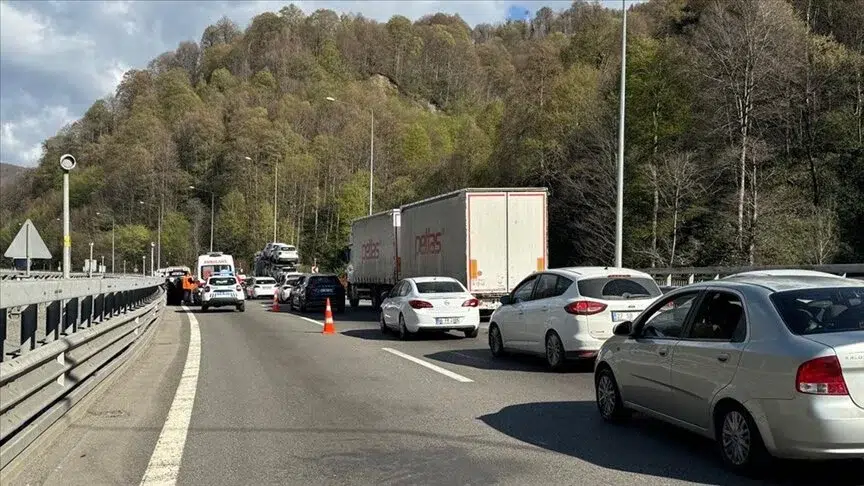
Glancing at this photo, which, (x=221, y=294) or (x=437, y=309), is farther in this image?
(x=221, y=294)

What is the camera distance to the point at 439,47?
12681 cm

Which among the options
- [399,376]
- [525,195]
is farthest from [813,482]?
[525,195]

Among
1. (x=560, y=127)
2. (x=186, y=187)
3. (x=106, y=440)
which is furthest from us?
(x=186, y=187)

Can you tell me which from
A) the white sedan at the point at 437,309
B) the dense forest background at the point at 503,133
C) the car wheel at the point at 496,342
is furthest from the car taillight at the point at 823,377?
the dense forest background at the point at 503,133

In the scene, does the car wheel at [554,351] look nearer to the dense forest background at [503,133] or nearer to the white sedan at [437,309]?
the white sedan at [437,309]

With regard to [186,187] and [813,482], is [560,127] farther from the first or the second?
[186,187]

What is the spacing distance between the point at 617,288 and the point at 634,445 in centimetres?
519

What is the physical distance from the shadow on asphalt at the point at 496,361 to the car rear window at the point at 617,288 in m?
1.20

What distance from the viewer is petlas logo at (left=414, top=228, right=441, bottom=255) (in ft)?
82.6

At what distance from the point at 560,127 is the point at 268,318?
26.2 meters

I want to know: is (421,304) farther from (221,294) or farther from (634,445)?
(221,294)

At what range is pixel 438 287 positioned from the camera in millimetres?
18438

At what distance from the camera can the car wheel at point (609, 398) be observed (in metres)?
8.15

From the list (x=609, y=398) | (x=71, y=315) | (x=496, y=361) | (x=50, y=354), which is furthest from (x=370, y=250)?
(x=50, y=354)
